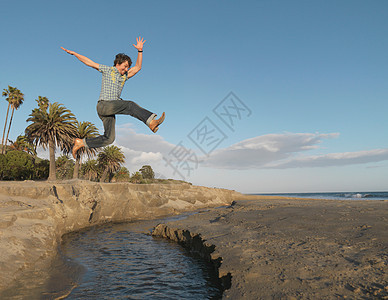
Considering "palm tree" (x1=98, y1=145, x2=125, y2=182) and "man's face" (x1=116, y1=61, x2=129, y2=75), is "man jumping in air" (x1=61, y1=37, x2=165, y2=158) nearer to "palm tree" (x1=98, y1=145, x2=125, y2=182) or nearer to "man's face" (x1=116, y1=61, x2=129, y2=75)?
"man's face" (x1=116, y1=61, x2=129, y2=75)

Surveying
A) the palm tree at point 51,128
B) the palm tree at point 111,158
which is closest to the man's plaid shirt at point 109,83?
the palm tree at point 51,128

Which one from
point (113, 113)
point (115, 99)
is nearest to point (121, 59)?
point (115, 99)

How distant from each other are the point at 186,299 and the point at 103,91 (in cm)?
450

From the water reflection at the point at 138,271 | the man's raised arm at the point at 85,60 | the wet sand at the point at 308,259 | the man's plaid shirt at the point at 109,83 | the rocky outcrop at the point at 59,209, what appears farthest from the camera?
the rocky outcrop at the point at 59,209

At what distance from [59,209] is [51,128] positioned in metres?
21.1

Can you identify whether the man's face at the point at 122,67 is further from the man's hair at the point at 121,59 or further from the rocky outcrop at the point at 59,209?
the rocky outcrop at the point at 59,209

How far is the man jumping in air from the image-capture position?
13.2 feet

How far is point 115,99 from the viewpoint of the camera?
4.13m

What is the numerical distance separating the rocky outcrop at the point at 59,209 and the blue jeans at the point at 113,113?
153 inches

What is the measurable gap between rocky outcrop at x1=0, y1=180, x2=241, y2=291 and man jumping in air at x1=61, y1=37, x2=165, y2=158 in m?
4.10

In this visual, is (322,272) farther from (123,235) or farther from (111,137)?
(123,235)

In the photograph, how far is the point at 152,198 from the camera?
22656 mm

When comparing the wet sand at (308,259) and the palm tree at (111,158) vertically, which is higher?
the palm tree at (111,158)

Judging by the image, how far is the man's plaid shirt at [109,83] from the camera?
13.4 ft
